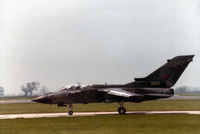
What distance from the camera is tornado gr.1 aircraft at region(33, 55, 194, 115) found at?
25109 millimetres

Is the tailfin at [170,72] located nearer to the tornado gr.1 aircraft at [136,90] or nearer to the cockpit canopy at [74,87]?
the tornado gr.1 aircraft at [136,90]

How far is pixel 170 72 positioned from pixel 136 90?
316 cm

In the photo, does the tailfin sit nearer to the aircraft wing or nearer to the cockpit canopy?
the aircraft wing

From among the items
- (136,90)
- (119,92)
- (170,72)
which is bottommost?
(119,92)

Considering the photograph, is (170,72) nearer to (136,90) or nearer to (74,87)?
(136,90)

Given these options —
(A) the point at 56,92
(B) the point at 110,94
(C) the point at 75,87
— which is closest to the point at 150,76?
(B) the point at 110,94

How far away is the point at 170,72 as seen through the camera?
2534 centimetres

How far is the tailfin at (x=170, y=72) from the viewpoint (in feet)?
82.4

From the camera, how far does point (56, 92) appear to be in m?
25.5

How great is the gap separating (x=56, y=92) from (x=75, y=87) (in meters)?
1.62

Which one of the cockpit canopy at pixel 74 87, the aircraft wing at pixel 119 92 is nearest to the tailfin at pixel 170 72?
the aircraft wing at pixel 119 92

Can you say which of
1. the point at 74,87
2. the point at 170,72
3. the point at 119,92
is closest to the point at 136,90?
the point at 119,92

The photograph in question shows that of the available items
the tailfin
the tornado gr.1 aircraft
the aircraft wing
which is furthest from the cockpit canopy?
the tailfin

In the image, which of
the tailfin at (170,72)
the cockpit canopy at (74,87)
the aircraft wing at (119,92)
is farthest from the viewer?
the cockpit canopy at (74,87)
